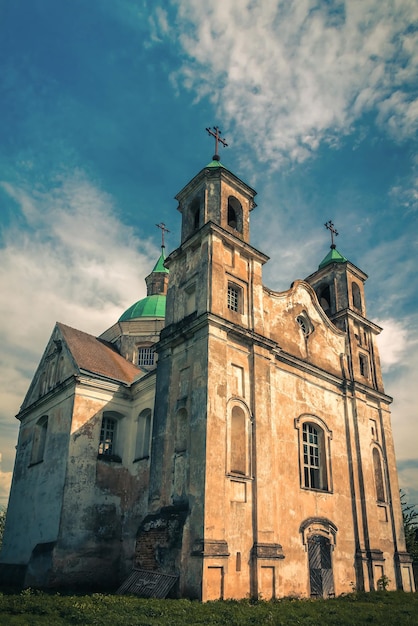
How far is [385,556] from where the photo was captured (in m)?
18.3

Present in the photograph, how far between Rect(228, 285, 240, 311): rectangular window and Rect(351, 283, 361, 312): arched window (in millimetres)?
8429

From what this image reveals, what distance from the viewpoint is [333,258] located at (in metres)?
23.5

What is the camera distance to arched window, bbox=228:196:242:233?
1830 cm

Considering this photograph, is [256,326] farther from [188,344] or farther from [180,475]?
[180,475]

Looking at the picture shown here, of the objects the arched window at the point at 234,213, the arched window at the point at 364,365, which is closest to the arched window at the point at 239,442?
the arched window at the point at 234,213

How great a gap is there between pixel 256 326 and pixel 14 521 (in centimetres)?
1231

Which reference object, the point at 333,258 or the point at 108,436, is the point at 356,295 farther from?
the point at 108,436

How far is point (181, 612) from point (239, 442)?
Answer: 5.22 meters

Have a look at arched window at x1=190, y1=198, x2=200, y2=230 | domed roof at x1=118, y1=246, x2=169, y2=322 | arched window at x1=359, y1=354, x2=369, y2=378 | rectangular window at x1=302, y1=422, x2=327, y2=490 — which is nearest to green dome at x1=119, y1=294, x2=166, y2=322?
domed roof at x1=118, y1=246, x2=169, y2=322

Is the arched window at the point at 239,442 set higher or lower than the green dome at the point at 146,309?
lower

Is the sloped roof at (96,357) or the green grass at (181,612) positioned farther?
the sloped roof at (96,357)

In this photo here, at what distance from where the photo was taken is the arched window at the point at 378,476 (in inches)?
777

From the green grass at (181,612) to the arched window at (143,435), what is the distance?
19.1ft

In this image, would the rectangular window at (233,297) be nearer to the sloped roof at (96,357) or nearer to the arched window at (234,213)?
the arched window at (234,213)
